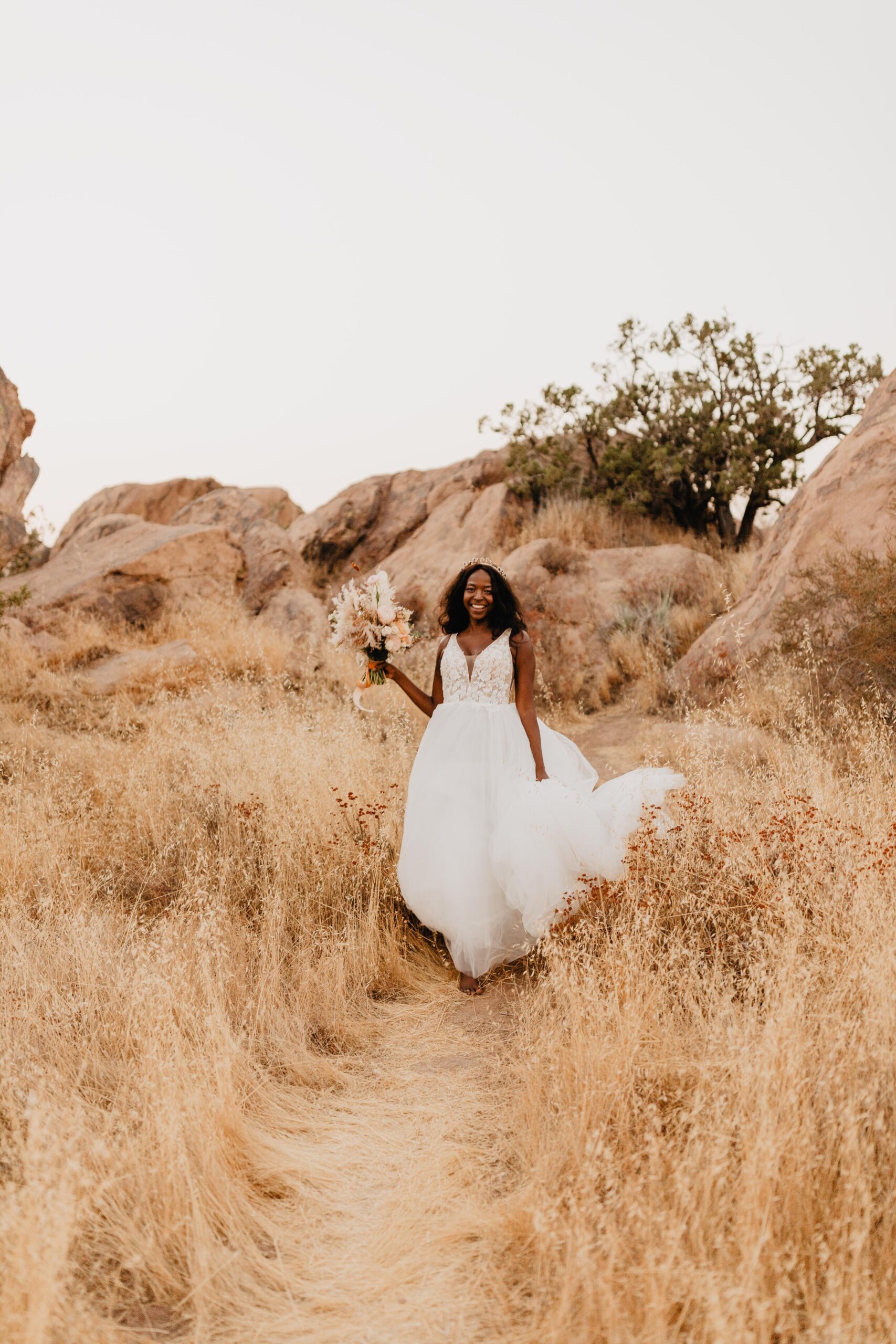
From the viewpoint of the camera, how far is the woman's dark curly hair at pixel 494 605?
5.10 metres

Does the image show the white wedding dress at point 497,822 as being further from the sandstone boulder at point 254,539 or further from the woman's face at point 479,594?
the sandstone boulder at point 254,539

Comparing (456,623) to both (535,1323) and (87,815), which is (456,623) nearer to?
(87,815)

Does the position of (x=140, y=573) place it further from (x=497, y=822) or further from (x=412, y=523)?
(x=497, y=822)

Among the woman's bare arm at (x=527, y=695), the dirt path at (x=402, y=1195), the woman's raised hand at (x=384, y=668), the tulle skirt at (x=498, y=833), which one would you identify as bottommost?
the dirt path at (x=402, y=1195)

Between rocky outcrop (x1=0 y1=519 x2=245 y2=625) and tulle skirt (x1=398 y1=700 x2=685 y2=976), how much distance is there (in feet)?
33.6

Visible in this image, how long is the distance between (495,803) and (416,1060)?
4.35 feet

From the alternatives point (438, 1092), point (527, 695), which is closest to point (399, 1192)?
point (438, 1092)

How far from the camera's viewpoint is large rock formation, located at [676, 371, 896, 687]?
9.25 metres

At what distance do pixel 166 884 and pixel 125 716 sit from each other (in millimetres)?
4619

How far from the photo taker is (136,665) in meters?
11.6

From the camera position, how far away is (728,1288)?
217cm

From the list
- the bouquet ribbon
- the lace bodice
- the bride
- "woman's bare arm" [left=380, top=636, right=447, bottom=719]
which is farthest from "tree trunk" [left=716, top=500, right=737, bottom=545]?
the bouquet ribbon

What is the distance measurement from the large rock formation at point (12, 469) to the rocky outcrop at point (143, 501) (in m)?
7.79

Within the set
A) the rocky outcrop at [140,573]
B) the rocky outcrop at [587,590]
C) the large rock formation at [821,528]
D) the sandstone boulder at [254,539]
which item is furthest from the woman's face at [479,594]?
the sandstone boulder at [254,539]
